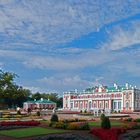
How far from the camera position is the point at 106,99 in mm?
109000

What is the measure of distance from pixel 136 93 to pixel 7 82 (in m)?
59.1

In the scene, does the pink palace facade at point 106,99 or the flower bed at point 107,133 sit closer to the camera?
the flower bed at point 107,133

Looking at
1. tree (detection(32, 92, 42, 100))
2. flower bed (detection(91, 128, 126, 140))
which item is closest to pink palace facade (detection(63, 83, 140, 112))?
tree (detection(32, 92, 42, 100))

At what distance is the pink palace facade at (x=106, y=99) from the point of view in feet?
334

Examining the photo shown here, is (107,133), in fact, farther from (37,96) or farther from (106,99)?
(37,96)

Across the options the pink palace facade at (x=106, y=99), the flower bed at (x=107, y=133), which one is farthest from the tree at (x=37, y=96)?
the flower bed at (x=107, y=133)

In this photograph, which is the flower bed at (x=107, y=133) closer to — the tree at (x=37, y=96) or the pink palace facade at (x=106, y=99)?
the pink palace facade at (x=106, y=99)

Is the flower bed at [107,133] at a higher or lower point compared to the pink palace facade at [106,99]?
lower

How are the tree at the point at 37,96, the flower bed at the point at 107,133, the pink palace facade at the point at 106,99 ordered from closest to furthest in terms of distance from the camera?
1. the flower bed at the point at 107,133
2. the pink palace facade at the point at 106,99
3. the tree at the point at 37,96

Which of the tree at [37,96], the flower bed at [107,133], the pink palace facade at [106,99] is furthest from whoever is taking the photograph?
the tree at [37,96]

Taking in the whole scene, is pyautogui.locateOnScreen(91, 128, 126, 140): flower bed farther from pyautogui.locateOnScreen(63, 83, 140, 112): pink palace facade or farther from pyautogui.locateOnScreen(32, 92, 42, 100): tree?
pyautogui.locateOnScreen(32, 92, 42, 100): tree

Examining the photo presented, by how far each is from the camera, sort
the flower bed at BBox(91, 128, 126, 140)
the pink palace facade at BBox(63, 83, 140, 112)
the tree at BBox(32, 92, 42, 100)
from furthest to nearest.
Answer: the tree at BBox(32, 92, 42, 100)
the pink palace facade at BBox(63, 83, 140, 112)
the flower bed at BBox(91, 128, 126, 140)

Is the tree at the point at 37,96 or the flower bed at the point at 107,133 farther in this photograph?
the tree at the point at 37,96

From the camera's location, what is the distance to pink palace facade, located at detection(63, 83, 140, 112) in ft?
334
